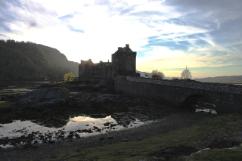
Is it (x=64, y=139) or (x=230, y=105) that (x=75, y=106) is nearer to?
(x=64, y=139)

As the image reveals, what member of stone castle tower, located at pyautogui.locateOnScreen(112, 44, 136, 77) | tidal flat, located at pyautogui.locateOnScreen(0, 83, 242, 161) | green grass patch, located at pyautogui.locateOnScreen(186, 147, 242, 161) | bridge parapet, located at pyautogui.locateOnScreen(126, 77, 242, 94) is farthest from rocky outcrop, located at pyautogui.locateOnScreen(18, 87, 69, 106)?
green grass patch, located at pyautogui.locateOnScreen(186, 147, 242, 161)

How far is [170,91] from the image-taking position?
52344mm

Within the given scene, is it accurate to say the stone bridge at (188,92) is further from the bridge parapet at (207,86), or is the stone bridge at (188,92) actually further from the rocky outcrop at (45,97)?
the rocky outcrop at (45,97)

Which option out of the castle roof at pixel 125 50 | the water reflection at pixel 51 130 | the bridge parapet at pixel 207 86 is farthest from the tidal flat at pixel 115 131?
the castle roof at pixel 125 50

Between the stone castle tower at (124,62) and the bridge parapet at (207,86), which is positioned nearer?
the bridge parapet at (207,86)

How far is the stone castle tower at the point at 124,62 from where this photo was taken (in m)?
89.0

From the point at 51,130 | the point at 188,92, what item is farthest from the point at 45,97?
the point at 188,92

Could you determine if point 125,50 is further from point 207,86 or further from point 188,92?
point 207,86

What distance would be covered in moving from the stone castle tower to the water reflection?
4734cm

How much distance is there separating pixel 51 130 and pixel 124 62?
5687cm

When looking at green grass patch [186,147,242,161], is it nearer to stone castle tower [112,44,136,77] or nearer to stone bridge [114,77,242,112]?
stone bridge [114,77,242,112]

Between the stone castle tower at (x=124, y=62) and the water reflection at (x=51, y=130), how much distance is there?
4734 centimetres

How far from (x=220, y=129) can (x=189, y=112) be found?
62.2 ft

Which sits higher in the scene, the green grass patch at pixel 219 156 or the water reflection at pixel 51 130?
the green grass patch at pixel 219 156
